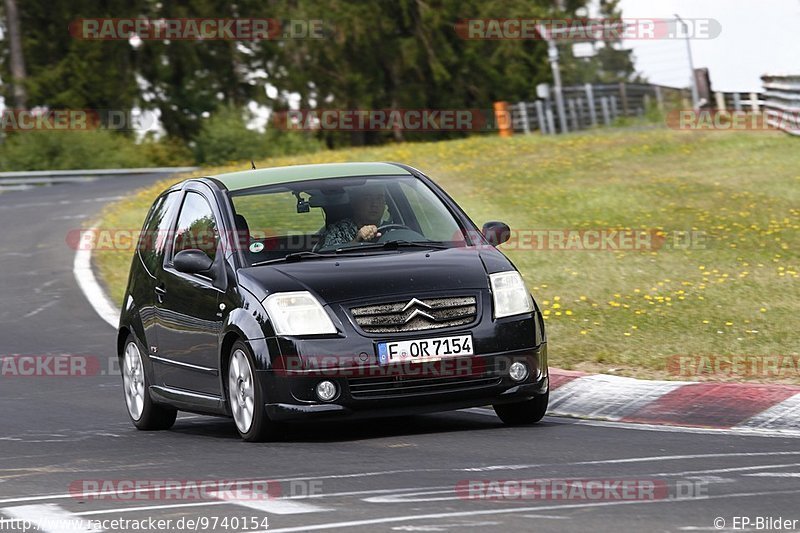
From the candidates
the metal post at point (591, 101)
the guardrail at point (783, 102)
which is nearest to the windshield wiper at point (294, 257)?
the guardrail at point (783, 102)

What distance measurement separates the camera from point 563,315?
13625mm

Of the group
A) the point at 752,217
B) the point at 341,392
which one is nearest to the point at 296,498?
the point at 341,392

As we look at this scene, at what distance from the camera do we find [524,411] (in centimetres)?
948

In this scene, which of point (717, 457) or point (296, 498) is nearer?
point (296, 498)

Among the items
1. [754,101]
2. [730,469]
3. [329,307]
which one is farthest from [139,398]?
[754,101]

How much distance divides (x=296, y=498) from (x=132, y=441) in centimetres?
312

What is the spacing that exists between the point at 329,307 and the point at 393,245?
0.99 metres

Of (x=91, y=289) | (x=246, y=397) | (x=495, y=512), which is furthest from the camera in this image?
(x=91, y=289)

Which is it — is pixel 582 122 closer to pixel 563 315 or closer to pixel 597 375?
pixel 563 315

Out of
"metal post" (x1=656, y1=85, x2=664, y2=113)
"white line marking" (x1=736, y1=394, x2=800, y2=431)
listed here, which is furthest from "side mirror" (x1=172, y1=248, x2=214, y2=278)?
"metal post" (x1=656, y1=85, x2=664, y2=113)

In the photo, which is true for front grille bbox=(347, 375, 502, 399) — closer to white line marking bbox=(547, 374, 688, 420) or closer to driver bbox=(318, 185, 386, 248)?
driver bbox=(318, 185, 386, 248)

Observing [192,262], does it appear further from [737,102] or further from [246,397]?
[737,102]

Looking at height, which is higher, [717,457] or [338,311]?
[338,311]

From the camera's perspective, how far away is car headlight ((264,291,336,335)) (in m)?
8.80
